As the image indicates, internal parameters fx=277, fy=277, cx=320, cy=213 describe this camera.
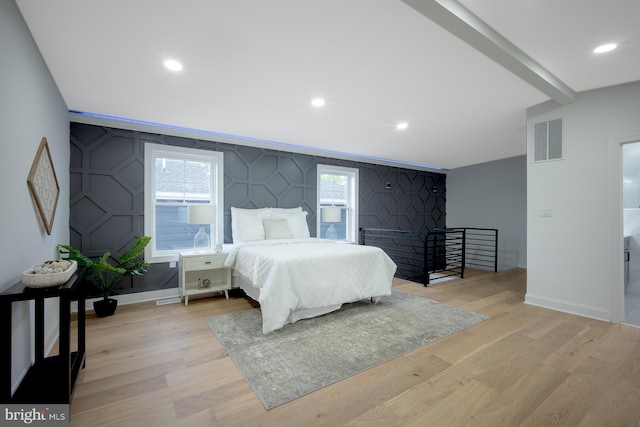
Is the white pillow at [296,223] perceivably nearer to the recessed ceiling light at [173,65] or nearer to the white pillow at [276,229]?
the white pillow at [276,229]

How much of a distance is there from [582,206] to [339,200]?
362 cm

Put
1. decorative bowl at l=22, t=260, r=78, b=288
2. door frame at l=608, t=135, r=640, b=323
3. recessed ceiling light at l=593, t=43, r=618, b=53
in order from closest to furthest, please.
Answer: decorative bowl at l=22, t=260, r=78, b=288, recessed ceiling light at l=593, t=43, r=618, b=53, door frame at l=608, t=135, r=640, b=323

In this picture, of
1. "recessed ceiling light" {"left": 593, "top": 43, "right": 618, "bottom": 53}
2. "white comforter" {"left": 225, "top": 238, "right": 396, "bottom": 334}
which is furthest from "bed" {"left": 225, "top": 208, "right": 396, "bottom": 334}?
"recessed ceiling light" {"left": 593, "top": 43, "right": 618, "bottom": 53}

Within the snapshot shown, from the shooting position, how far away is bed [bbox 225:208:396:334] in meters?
2.66

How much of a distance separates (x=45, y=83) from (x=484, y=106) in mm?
4264

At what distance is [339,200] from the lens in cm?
567

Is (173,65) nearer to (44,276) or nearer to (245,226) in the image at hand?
(44,276)

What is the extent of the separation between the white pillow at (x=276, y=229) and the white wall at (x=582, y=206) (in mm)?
3270

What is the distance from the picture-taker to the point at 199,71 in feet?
7.86

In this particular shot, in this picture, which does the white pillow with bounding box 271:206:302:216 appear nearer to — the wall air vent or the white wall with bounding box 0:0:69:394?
the white wall with bounding box 0:0:69:394

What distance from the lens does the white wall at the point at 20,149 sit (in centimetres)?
154

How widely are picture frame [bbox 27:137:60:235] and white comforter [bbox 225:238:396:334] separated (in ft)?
5.78

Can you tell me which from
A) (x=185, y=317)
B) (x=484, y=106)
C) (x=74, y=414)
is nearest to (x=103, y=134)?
(x=185, y=317)

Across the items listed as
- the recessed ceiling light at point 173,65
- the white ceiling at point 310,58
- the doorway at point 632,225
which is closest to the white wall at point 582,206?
the white ceiling at point 310,58
